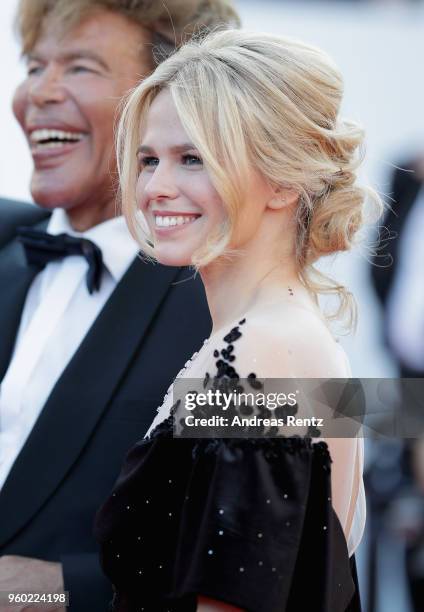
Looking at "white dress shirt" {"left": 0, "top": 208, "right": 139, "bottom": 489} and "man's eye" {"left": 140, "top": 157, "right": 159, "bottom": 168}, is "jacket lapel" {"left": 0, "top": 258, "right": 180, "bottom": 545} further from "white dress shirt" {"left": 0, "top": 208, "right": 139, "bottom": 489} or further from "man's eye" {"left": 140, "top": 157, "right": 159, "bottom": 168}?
"man's eye" {"left": 140, "top": 157, "right": 159, "bottom": 168}

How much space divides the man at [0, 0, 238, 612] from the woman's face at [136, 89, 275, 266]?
519mm

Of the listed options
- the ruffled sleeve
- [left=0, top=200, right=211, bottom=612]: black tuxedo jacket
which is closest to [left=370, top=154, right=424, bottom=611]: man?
[left=0, top=200, right=211, bottom=612]: black tuxedo jacket

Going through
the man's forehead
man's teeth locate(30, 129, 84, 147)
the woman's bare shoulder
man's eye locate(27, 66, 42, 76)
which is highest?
the man's forehead

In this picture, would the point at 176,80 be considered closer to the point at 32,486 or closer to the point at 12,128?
the point at 32,486

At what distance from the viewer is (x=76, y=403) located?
214 cm

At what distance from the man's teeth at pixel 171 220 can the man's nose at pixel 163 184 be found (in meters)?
0.03

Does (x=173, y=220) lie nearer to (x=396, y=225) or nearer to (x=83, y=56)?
(x=83, y=56)

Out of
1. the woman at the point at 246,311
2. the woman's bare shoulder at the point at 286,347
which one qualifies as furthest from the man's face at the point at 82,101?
the woman's bare shoulder at the point at 286,347

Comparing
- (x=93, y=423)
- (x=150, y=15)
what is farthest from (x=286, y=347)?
(x=150, y=15)

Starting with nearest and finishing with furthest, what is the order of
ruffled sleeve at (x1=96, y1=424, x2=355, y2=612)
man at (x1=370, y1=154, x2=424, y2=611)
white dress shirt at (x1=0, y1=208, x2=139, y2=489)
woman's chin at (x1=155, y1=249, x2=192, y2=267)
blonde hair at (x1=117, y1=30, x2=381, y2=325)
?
ruffled sleeve at (x1=96, y1=424, x2=355, y2=612) < blonde hair at (x1=117, y1=30, x2=381, y2=325) < woman's chin at (x1=155, y1=249, x2=192, y2=267) < white dress shirt at (x1=0, y1=208, x2=139, y2=489) < man at (x1=370, y1=154, x2=424, y2=611)

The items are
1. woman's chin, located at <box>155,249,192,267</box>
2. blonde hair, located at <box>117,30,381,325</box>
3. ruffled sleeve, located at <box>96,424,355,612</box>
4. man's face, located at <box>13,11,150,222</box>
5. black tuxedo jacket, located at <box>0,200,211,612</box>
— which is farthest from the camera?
man's face, located at <box>13,11,150,222</box>

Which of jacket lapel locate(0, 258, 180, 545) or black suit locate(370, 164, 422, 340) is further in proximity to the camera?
black suit locate(370, 164, 422, 340)

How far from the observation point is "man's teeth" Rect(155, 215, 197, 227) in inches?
65.2

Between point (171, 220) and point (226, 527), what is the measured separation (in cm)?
52
